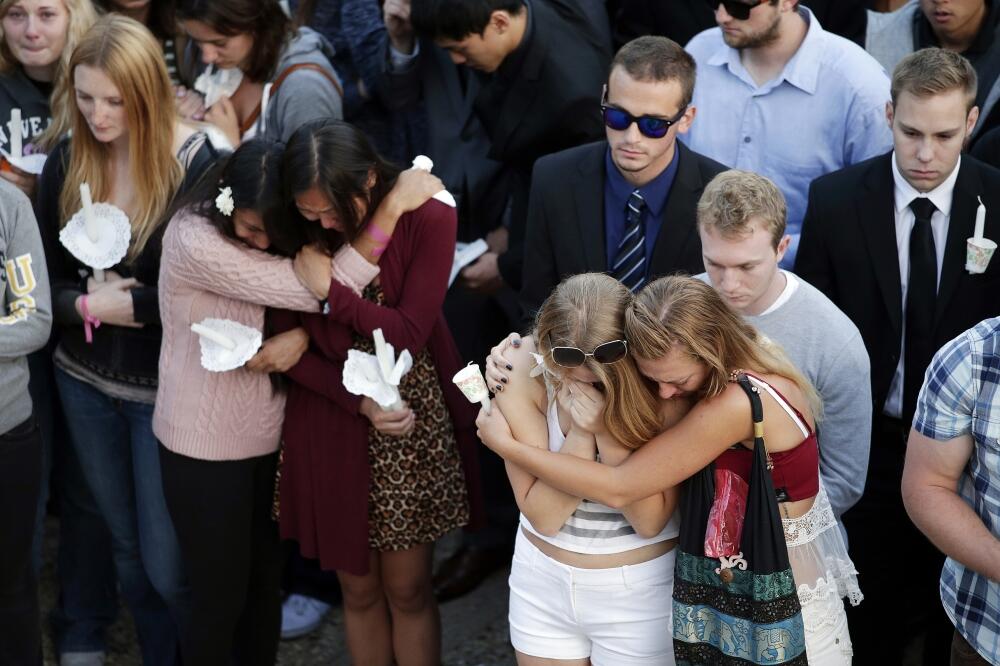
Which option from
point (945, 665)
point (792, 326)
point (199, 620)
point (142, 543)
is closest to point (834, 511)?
point (792, 326)

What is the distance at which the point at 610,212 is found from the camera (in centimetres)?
380

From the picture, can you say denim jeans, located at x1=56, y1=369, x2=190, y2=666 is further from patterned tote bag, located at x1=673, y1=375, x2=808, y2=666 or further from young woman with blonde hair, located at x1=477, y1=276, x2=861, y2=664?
patterned tote bag, located at x1=673, y1=375, x2=808, y2=666

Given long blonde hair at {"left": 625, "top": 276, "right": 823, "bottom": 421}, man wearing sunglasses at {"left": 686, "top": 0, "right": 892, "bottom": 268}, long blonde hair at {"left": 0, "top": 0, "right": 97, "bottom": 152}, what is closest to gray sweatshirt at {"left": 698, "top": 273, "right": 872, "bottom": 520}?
long blonde hair at {"left": 625, "top": 276, "right": 823, "bottom": 421}

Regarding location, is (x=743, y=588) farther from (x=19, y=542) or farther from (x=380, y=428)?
(x=19, y=542)

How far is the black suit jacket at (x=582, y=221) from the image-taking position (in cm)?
367

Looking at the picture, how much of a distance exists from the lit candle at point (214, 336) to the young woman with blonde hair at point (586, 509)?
96cm

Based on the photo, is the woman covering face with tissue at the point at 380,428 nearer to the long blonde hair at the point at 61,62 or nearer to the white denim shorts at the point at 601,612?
the white denim shorts at the point at 601,612

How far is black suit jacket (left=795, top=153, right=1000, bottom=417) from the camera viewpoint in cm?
359

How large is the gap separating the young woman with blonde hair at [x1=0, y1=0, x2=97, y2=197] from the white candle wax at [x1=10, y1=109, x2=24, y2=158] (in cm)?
4

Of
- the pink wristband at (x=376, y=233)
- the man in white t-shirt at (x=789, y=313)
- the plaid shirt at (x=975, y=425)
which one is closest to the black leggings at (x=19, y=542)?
the pink wristband at (x=376, y=233)

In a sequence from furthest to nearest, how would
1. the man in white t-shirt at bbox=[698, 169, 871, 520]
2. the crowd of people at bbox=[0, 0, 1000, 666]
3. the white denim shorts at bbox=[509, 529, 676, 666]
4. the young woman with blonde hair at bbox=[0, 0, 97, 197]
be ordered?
the young woman with blonde hair at bbox=[0, 0, 97, 197] < the man in white t-shirt at bbox=[698, 169, 871, 520] < the white denim shorts at bbox=[509, 529, 676, 666] < the crowd of people at bbox=[0, 0, 1000, 666]

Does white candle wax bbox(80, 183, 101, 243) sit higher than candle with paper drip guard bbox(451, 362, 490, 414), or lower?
lower

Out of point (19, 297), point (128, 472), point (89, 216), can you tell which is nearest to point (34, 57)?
point (89, 216)

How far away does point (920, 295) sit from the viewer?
362 centimetres
